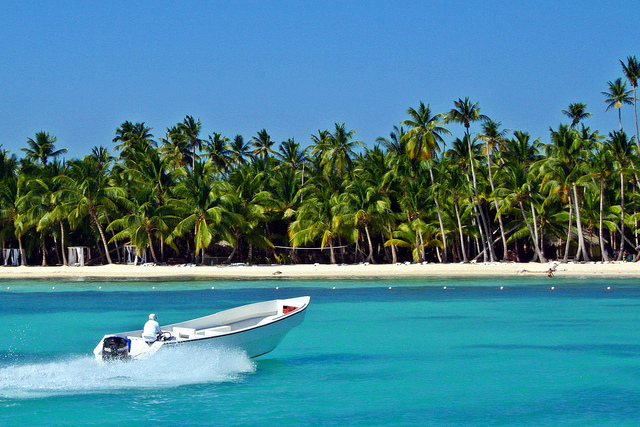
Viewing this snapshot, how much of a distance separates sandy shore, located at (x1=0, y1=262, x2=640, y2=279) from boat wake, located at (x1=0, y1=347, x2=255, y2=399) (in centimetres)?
3063

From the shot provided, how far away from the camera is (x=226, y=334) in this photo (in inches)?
578

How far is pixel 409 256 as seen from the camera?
195 feet

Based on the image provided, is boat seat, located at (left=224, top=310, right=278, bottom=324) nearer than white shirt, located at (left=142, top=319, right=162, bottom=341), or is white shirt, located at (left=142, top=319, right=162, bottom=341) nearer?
white shirt, located at (left=142, top=319, right=162, bottom=341)

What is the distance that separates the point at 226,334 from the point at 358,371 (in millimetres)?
3255

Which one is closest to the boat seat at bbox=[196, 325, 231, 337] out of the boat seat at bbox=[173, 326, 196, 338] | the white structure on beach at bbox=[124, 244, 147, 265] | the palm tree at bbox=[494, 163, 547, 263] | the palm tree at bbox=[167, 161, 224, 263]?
the boat seat at bbox=[173, 326, 196, 338]

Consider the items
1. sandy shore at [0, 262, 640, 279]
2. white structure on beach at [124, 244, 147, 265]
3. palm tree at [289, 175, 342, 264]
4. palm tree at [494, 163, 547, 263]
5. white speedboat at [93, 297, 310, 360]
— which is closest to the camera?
white speedboat at [93, 297, 310, 360]

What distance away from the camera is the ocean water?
488 inches

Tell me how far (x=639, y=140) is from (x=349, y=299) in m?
31.9

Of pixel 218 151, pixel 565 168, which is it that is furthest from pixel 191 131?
pixel 565 168

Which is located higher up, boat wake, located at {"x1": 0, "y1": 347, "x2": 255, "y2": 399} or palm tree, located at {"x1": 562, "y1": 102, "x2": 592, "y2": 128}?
palm tree, located at {"x1": 562, "y1": 102, "x2": 592, "y2": 128}

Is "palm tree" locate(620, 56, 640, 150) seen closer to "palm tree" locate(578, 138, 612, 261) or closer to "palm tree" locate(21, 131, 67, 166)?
"palm tree" locate(578, 138, 612, 261)

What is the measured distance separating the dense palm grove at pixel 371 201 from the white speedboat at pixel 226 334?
31668mm

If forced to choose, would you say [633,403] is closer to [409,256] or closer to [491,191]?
[491,191]

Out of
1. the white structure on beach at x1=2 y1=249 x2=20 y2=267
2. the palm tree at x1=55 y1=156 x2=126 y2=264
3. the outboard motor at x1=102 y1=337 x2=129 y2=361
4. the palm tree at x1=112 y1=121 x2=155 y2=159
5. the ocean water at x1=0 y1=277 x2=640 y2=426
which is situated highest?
the palm tree at x1=112 y1=121 x2=155 y2=159
